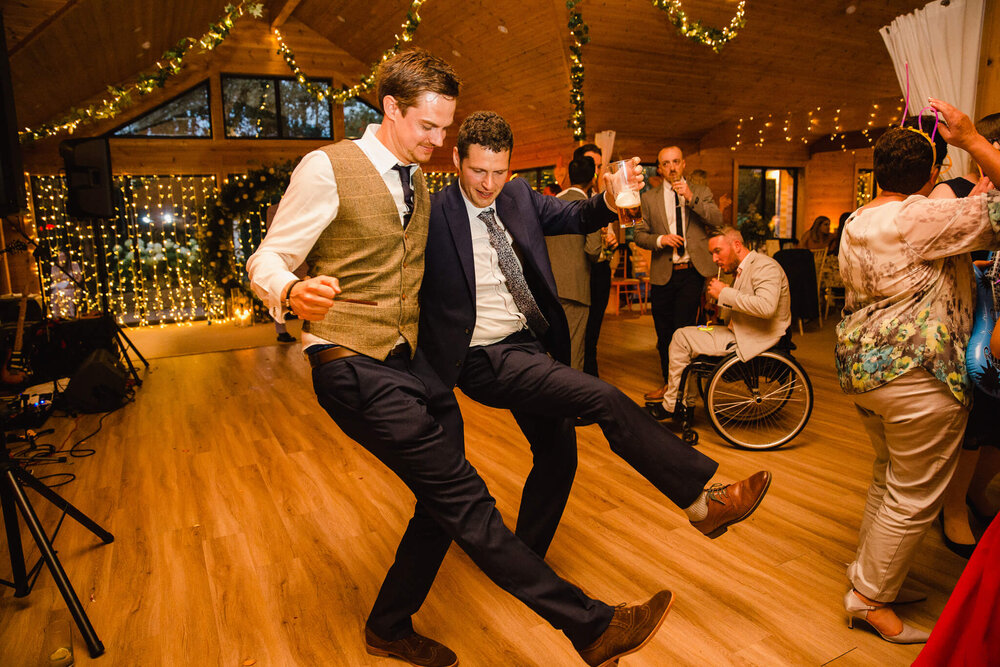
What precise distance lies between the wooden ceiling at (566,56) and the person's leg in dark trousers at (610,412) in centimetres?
598

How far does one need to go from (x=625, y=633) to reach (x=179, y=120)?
1107cm

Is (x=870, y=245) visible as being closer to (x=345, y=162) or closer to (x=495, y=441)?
(x=345, y=162)

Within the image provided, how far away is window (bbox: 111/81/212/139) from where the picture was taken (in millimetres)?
10055

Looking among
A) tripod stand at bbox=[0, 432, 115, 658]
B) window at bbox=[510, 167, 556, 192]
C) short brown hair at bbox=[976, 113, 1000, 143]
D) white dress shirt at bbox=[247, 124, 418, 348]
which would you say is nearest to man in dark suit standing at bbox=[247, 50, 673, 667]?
white dress shirt at bbox=[247, 124, 418, 348]

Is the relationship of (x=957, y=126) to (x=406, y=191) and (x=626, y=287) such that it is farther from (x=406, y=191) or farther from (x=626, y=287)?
(x=626, y=287)

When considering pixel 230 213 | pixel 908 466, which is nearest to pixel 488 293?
pixel 908 466

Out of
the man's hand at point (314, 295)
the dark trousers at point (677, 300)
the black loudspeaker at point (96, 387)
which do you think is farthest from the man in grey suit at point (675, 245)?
the black loudspeaker at point (96, 387)

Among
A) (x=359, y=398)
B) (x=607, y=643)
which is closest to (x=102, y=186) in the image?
(x=359, y=398)

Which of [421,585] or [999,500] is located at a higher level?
[421,585]

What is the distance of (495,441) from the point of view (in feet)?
13.4

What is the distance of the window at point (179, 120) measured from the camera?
1005cm

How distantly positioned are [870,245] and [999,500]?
176cm

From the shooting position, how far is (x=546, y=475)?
2.24 m

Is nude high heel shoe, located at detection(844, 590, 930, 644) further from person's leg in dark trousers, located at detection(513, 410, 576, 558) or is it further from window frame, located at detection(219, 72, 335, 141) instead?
window frame, located at detection(219, 72, 335, 141)
